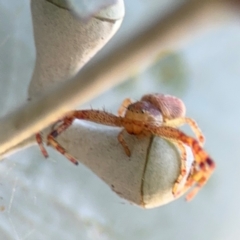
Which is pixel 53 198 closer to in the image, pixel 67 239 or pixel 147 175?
pixel 67 239

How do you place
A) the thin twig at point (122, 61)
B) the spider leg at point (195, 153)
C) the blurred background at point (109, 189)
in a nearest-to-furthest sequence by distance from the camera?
the thin twig at point (122, 61), the spider leg at point (195, 153), the blurred background at point (109, 189)

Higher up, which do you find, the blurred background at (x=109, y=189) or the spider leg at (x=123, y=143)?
the spider leg at (x=123, y=143)

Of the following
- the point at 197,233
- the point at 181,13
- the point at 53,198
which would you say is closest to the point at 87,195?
the point at 53,198

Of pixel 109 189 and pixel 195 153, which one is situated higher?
pixel 195 153

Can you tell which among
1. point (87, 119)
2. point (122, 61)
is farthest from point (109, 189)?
point (122, 61)

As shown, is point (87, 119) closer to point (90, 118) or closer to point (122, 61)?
point (90, 118)

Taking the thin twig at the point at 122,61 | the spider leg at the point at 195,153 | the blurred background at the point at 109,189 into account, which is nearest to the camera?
the thin twig at the point at 122,61

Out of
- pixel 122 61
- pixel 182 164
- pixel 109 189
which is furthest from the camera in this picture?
pixel 109 189
